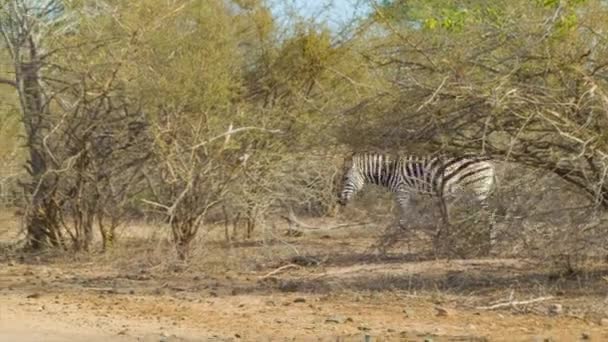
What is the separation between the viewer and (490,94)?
11.3 metres

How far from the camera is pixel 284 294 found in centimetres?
1261

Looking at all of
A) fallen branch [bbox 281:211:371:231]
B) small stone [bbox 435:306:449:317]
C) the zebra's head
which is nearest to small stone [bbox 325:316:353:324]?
small stone [bbox 435:306:449:317]

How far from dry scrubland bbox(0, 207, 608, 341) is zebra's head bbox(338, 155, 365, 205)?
68.2 inches

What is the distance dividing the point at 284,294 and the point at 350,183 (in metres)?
6.20

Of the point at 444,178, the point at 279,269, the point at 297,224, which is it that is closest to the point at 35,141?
the point at 297,224

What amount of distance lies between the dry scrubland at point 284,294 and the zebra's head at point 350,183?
1.73m

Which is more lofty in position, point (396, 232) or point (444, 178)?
point (444, 178)

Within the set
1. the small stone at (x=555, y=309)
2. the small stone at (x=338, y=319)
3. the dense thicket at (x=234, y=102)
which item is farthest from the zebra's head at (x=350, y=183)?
the small stone at (x=338, y=319)

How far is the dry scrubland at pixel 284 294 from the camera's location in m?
10.3

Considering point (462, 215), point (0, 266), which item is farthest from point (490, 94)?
point (0, 266)

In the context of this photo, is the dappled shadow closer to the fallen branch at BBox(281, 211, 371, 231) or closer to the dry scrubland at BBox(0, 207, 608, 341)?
the dry scrubland at BBox(0, 207, 608, 341)

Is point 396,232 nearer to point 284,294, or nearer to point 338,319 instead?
point 284,294

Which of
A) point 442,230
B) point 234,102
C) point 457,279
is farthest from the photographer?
point 234,102

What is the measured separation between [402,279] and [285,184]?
2.82 metres
